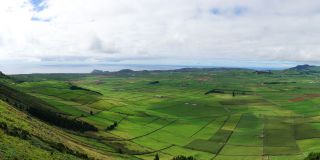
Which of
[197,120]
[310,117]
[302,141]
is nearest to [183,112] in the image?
[197,120]

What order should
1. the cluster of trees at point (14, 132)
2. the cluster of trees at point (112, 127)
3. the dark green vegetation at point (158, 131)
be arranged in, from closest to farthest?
the cluster of trees at point (14, 132) → the dark green vegetation at point (158, 131) → the cluster of trees at point (112, 127)

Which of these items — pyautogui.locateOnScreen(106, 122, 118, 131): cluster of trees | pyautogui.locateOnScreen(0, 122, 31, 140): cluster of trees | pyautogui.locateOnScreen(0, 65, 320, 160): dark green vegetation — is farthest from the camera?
pyautogui.locateOnScreen(106, 122, 118, 131): cluster of trees

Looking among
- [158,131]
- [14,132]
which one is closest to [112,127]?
[158,131]

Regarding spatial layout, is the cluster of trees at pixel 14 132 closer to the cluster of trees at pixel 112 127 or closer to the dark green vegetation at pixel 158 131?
the dark green vegetation at pixel 158 131

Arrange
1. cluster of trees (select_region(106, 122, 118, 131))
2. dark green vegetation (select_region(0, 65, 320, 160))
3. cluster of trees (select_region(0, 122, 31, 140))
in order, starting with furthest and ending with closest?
cluster of trees (select_region(106, 122, 118, 131)) → dark green vegetation (select_region(0, 65, 320, 160)) → cluster of trees (select_region(0, 122, 31, 140))

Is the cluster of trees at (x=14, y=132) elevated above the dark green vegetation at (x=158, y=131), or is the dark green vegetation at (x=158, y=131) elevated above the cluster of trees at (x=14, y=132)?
the cluster of trees at (x=14, y=132)

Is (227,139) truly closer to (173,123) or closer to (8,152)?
(173,123)

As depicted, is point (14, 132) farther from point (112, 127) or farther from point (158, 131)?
point (158, 131)

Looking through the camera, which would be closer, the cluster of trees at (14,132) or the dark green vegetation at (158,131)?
the cluster of trees at (14,132)

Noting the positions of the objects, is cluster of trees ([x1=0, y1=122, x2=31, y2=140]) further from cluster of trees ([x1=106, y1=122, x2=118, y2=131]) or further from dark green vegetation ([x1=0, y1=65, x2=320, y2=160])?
cluster of trees ([x1=106, y1=122, x2=118, y2=131])

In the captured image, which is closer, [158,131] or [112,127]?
[112,127]

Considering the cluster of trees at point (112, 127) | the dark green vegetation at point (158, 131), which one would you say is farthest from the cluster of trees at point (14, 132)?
the cluster of trees at point (112, 127)


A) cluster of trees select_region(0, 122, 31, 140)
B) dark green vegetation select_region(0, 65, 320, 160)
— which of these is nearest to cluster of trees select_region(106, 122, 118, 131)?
dark green vegetation select_region(0, 65, 320, 160)

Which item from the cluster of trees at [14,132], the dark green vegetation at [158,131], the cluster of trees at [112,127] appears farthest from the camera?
the cluster of trees at [112,127]
